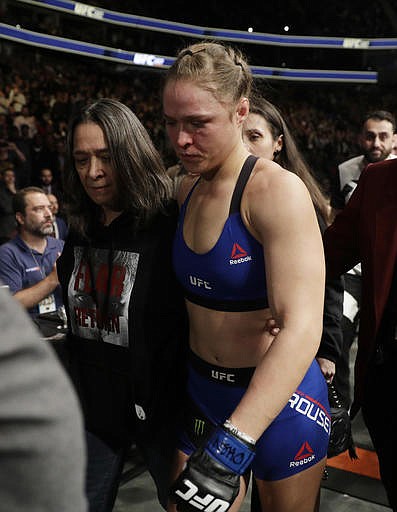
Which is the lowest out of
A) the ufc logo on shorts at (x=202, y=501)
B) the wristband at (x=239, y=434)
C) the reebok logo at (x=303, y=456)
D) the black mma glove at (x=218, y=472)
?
the reebok logo at (x=303, y=456)

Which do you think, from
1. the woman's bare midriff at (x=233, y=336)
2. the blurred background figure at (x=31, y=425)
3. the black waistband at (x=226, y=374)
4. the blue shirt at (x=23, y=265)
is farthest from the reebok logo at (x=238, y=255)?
the blue shirt at (x=23, y=265)

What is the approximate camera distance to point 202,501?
110 centimetres

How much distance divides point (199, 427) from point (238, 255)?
500 mm

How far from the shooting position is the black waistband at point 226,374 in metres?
1.39

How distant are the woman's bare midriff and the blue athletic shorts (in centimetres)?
3

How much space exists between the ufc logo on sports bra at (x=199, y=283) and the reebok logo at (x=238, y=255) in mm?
91

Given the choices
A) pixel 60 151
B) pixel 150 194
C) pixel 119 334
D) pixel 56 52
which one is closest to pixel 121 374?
pixel 119 334

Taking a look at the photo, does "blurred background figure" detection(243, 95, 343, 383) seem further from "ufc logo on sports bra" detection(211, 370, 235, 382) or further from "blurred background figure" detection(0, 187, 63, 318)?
"blurred background figure" detection(0, 187, 63, 318)

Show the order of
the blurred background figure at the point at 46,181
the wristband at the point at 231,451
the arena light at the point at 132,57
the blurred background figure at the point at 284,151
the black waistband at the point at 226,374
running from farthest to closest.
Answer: the arena light at the point at 132,57 → the blurred background figure at the point at 46,181 → the blurred background figure at the point at 284,151 → the black waistband at the point at 226,374 → the wristband at the point at 231,451

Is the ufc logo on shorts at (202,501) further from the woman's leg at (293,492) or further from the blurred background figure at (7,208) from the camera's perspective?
the blurred background figure at (7,208)

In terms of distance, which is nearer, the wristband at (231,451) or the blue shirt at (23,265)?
the wristband at (231,451)

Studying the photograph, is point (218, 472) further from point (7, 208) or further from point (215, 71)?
point (7, 208)

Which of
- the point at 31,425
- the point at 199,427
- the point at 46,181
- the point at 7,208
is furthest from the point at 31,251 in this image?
the point at 46,181

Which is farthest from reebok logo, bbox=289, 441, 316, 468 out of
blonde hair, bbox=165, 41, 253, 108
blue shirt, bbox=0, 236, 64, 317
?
blue shirt, bbox=0, 236, 64, 317
